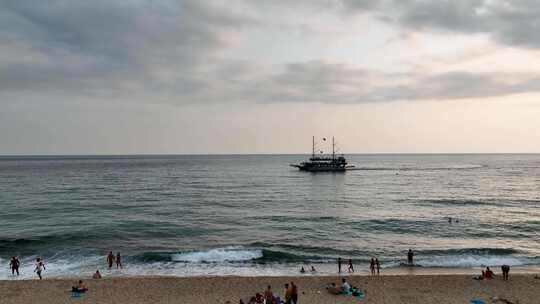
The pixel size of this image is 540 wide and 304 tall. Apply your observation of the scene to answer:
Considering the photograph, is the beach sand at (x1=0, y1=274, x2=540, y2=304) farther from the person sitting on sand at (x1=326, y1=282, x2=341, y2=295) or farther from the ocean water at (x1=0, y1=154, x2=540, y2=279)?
the ocean water at (x1=0, y1=154, x2=540, y2=279)

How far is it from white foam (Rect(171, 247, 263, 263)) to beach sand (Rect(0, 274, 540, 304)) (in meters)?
5.52

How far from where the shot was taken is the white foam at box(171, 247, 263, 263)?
30.0 meters

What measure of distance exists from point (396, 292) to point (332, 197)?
45625 millimetres

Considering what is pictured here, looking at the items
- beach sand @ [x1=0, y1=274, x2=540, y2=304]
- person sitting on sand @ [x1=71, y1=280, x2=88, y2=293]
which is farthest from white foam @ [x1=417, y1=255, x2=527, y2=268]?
person sitting on sand @ [x1=71, y1=280, x2=88, y2=293]

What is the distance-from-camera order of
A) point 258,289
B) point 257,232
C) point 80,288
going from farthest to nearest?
point 257,232, point 258,289, point 80,288

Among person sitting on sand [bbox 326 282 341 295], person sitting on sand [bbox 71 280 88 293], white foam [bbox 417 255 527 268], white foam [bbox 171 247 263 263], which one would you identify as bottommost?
white foam [bbox 417 255 527 268]

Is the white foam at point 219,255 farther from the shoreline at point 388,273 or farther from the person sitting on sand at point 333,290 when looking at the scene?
the person sitting on sand at point 333,290

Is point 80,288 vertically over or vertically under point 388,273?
over

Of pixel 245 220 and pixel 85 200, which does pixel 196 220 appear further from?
pixel 85 200

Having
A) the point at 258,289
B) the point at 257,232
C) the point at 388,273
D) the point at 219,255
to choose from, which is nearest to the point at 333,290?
the point at 258,289

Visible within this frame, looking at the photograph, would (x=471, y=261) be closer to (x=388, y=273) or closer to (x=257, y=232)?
(x=388, y=273)

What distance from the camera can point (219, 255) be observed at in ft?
101

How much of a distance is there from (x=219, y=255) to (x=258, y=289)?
29.3ft

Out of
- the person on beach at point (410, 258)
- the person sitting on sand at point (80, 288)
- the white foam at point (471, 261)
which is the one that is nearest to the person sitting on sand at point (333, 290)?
the person on beach at point (410, 258)
